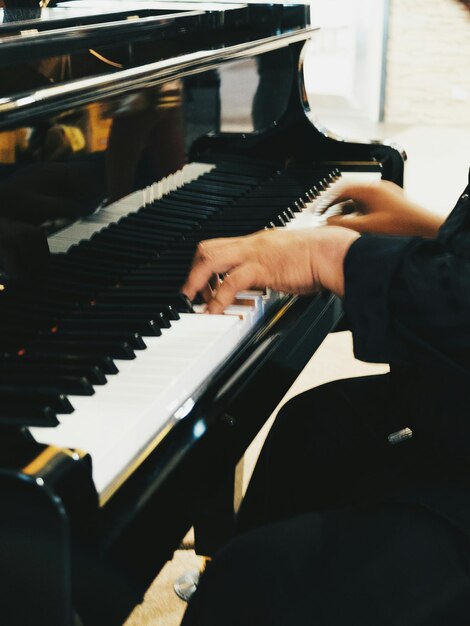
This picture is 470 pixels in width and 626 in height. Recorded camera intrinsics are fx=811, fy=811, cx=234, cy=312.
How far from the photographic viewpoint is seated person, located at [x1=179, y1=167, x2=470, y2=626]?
2.81 ft

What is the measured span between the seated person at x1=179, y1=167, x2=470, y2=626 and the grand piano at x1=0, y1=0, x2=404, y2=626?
0.31 feet

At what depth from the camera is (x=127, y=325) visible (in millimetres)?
998

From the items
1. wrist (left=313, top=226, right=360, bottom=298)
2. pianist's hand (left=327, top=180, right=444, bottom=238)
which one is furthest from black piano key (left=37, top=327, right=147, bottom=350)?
pianist's hand (left=327, top=180, right=444, bottom=238)

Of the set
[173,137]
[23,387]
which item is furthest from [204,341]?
[173,137]

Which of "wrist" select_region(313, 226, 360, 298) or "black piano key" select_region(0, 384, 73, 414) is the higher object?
"wrist" select_region(313, 226, 360, 298)

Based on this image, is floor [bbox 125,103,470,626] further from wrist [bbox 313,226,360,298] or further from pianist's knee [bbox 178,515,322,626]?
wrist [bbox 313,226,360,298]

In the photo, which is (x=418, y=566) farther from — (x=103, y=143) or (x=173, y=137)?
(x=173, y=137)

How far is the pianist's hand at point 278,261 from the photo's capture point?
1.02 m

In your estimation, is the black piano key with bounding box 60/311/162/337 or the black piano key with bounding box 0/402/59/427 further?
the black piano key with bounding box 60/311/162/337

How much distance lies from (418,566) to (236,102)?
3.77ft

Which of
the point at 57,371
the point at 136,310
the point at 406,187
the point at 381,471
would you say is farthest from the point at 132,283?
the point at 406,187

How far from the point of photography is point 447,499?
95cm

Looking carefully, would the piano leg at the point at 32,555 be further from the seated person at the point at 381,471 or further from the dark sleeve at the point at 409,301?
the dark sleeve at the point at 409,301

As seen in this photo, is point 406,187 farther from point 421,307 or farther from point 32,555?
point 32,555
